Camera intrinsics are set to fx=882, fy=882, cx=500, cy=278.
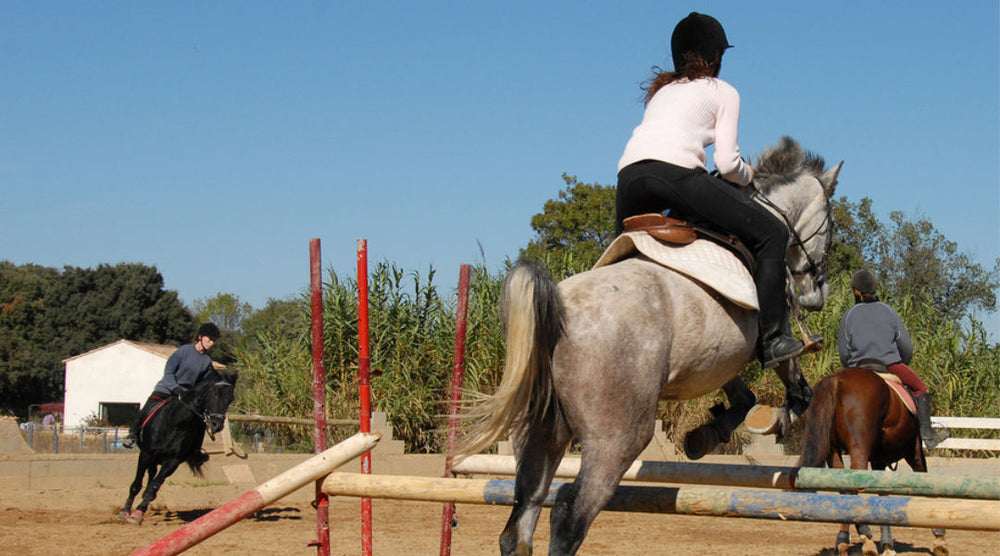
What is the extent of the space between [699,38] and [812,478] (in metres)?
1.95

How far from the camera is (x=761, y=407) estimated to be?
3.74m

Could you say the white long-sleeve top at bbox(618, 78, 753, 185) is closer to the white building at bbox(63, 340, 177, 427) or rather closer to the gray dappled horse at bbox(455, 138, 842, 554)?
the gray dappled horse at bbox(455, 138, 842, 554)

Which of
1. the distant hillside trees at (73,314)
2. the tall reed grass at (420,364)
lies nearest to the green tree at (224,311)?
the distant hillside trees at (73,314)

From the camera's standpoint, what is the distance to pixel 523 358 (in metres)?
2.96

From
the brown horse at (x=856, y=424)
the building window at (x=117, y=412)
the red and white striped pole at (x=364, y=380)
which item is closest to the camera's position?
the red and white striped pole at (x=364, y=380)

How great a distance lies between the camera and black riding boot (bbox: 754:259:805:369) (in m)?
3.55

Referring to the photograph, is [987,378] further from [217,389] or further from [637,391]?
[637,391]

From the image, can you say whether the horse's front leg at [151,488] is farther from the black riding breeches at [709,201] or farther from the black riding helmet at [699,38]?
the black riding helmet at [699,38]

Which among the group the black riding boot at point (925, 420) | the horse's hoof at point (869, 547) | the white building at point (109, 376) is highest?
the white building at point (109, 376)

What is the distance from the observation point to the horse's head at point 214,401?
31.2 feet

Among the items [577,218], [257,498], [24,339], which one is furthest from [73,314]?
[257,498]

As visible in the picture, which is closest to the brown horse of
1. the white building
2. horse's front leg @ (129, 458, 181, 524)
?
horse's front leg @ (129, 458, 181, 524)

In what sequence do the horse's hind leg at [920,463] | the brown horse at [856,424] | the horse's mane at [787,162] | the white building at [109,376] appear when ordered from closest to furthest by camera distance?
the horse's mane at [787,162], the brown horse at [856,424], the horse's hind leg at [920,463], the white building at [109,376]

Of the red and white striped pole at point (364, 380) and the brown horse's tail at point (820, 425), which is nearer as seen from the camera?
the red and white striped pole at point (364, 380)
